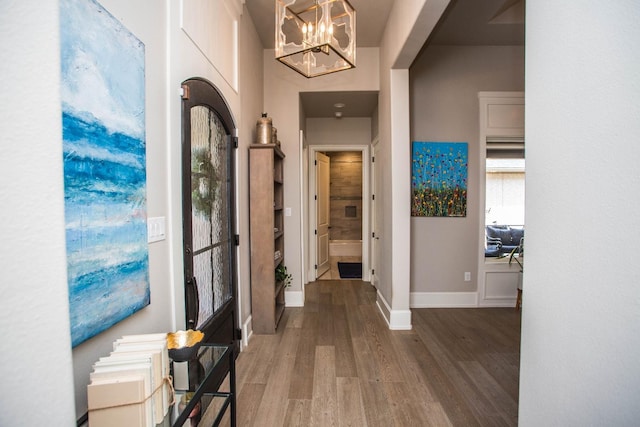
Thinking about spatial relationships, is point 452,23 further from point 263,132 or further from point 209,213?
point 209,213

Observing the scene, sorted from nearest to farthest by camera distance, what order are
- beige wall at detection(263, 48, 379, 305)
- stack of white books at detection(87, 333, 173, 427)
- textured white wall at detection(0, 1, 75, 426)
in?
textured white wall at detection(0, 1, 75, 426) < stack of white books at detection(87, 333, 173, 427) < beige wall at detection(263, 48, 379, 305)

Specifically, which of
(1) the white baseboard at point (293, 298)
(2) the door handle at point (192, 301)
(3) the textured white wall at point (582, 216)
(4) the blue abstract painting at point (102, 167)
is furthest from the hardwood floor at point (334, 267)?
(3) the textured white wall at point (582, 216)

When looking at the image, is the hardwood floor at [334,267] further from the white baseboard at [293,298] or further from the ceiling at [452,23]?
the ceiling at [452,23]

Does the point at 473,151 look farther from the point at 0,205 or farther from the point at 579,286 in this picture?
the point at 0,205

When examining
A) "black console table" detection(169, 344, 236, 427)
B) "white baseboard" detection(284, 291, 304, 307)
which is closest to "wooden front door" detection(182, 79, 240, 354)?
"black console table" detection(169, 344, 236, 427)

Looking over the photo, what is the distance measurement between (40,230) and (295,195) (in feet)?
11.1

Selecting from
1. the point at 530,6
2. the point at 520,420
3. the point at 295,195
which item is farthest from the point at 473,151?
the point at 520,420

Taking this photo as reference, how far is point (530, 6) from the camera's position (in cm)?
89

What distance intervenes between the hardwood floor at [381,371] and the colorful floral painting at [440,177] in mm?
1315

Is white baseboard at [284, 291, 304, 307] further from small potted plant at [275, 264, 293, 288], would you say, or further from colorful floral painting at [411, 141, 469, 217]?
colorful floral painting at [411, 141, 469, 217]

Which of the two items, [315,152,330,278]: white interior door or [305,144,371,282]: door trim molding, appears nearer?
[305,144,371,282]: door trim molding

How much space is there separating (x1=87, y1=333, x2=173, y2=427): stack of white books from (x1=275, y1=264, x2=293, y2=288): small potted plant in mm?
2495

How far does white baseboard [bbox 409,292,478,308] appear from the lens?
374 centimetres

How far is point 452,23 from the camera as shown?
3.17m
